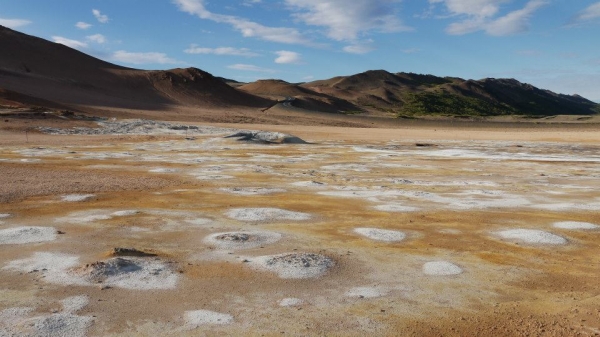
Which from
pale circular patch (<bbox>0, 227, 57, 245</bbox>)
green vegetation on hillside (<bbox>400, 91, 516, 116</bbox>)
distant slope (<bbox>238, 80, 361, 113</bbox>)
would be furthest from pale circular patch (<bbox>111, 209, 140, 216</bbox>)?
green vegetation on hillside (<bbox>400, 91, 516, 116</bbox>)

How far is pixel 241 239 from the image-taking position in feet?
28.5

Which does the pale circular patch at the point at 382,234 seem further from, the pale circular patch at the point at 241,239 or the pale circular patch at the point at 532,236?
the pale circular patch at the point at 532,236

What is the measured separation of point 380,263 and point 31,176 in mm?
11504

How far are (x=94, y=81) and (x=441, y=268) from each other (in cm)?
8392

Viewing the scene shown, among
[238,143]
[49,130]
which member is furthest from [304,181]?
[49,130]

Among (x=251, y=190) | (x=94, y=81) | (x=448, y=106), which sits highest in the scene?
(x=94, y=81)

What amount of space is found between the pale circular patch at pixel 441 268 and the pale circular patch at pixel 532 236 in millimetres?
2079

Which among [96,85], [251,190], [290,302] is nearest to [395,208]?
[251,190]

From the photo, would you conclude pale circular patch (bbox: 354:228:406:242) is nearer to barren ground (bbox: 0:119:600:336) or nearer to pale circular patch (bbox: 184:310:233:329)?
barren ground (bbox: 0:119:600:336)

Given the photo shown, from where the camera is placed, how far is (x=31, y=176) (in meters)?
15.3

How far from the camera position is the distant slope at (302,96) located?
342ft

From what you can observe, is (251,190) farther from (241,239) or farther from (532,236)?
(532,236)

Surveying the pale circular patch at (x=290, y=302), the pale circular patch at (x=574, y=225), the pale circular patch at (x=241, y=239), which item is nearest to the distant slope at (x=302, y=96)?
the pale circular patch at (x=574, y=225)

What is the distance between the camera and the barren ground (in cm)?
562
